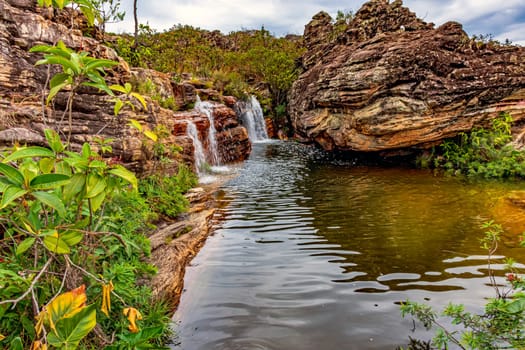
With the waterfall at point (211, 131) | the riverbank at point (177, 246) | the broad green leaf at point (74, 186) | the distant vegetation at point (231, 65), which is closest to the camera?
the broad green leaf at point (74, 186)

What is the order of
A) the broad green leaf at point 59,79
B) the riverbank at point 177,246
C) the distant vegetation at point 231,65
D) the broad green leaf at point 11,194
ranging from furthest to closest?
the distant vegetation at point 231,65 < the riverbank at point 177,246 < the broad green leaf at point 59,79 < the broad green leaf at point 11,194

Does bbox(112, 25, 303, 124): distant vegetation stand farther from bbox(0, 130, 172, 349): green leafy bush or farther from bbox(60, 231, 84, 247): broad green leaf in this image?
bbox(60, 231, 84, 247): broad green leaf

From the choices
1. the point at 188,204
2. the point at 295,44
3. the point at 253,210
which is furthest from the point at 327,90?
the point at 295,44

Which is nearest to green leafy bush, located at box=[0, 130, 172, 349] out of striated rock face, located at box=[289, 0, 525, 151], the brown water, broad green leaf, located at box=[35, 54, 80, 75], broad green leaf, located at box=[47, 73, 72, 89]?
broad green leaf, located at box=[47, 73, 72, 89]

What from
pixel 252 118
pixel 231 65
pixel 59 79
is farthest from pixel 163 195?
pixel 231 65

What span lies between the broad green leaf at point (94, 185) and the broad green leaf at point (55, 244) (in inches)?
11.1

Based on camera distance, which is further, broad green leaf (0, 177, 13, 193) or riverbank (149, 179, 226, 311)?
riverbank (149, 179, 226, 311)

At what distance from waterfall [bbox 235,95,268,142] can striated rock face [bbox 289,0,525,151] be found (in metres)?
8.71

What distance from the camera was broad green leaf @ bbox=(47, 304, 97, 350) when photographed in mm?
1443

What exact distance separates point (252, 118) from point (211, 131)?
7.88 meters

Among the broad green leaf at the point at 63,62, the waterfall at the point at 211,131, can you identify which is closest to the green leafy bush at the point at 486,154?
the waterfall at the point at 211,131

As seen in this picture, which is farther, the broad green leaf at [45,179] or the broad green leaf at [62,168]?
the broad green leaf at [62,168]

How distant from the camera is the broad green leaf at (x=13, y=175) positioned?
142 centimetres

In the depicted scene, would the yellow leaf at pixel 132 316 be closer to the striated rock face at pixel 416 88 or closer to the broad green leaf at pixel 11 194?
the broad green leaf at pixel 11 194
